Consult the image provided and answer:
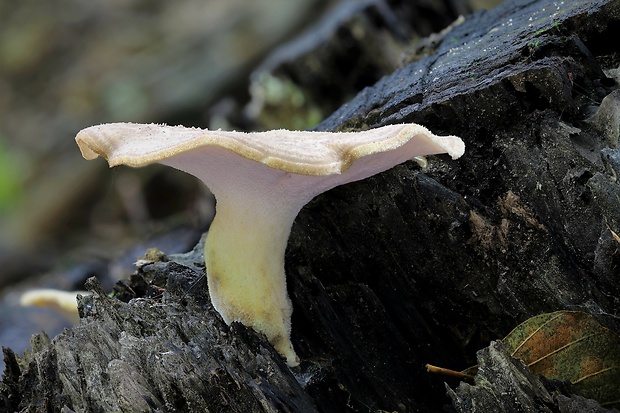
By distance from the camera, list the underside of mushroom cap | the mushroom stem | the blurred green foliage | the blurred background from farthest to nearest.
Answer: the blurred green foliage
the blurred background
the mushroom stem
the underside of mushroom cap

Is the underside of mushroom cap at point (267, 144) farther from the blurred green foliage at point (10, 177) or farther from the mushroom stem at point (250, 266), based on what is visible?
the blurred green foliage at point (10, 177)

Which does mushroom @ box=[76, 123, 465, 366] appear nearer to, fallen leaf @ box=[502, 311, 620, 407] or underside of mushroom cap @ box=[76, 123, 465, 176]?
underside of mushroom cap @ box=[76, 123, 465, 176]

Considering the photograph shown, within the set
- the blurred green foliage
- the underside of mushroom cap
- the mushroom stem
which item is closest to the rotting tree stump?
the mushroom stem

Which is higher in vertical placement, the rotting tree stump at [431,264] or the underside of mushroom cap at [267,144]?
the underside of mushroom cap at [267,144]

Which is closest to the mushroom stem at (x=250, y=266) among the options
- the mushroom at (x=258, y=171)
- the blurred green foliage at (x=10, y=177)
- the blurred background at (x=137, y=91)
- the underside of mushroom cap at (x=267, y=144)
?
the mushroom at (x=258, y=171)

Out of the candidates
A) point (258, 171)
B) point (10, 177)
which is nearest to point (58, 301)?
point (258, 171)

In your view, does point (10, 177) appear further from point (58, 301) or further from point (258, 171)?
point (258, 171)

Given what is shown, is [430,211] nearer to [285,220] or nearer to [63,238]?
[285,220]
